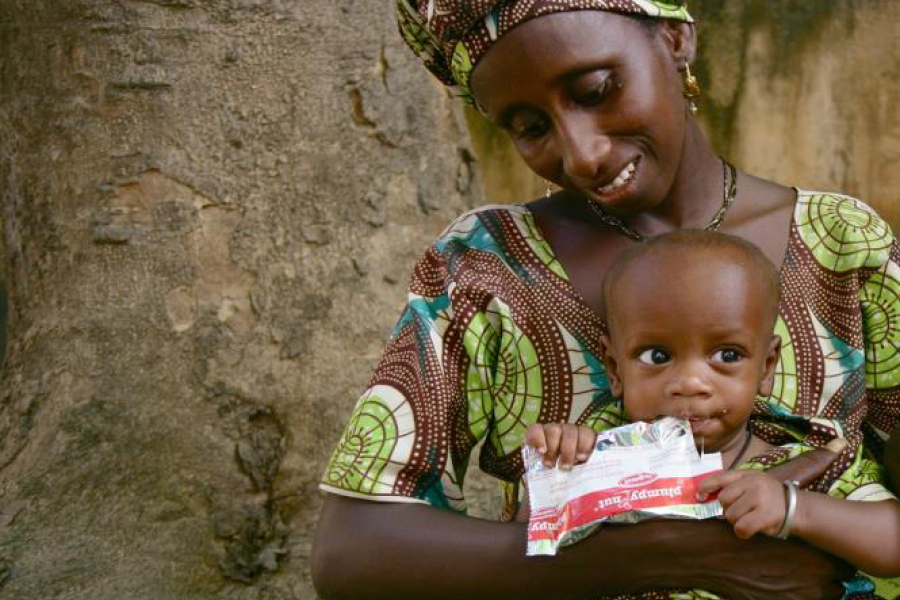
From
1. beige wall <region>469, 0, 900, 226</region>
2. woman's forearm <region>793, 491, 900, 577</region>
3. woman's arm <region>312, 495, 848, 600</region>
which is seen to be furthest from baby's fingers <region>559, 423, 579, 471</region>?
beige wall <region>469, 0, 900, 226</region>

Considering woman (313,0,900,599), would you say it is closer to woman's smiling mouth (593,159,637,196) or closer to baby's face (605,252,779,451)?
woman's smiling mouth (593,159,637,196)

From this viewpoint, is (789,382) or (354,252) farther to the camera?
(354,252)

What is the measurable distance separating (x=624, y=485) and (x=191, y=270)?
1671 mm

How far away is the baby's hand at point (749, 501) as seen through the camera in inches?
77.8

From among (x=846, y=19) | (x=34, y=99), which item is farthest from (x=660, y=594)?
(x=846, y=19)

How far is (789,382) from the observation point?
7.72 ft

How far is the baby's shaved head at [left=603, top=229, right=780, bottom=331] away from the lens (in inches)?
85.7

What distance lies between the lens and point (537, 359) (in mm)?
2363

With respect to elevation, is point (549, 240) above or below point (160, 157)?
below

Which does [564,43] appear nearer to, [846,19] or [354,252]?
[354,252]

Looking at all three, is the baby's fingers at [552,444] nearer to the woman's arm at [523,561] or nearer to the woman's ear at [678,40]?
the woman's arm at [523,561]

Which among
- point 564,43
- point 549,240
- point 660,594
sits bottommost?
point 660,594

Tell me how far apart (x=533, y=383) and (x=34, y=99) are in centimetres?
Answer: 178

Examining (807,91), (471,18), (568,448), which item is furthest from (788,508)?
(807,91)
